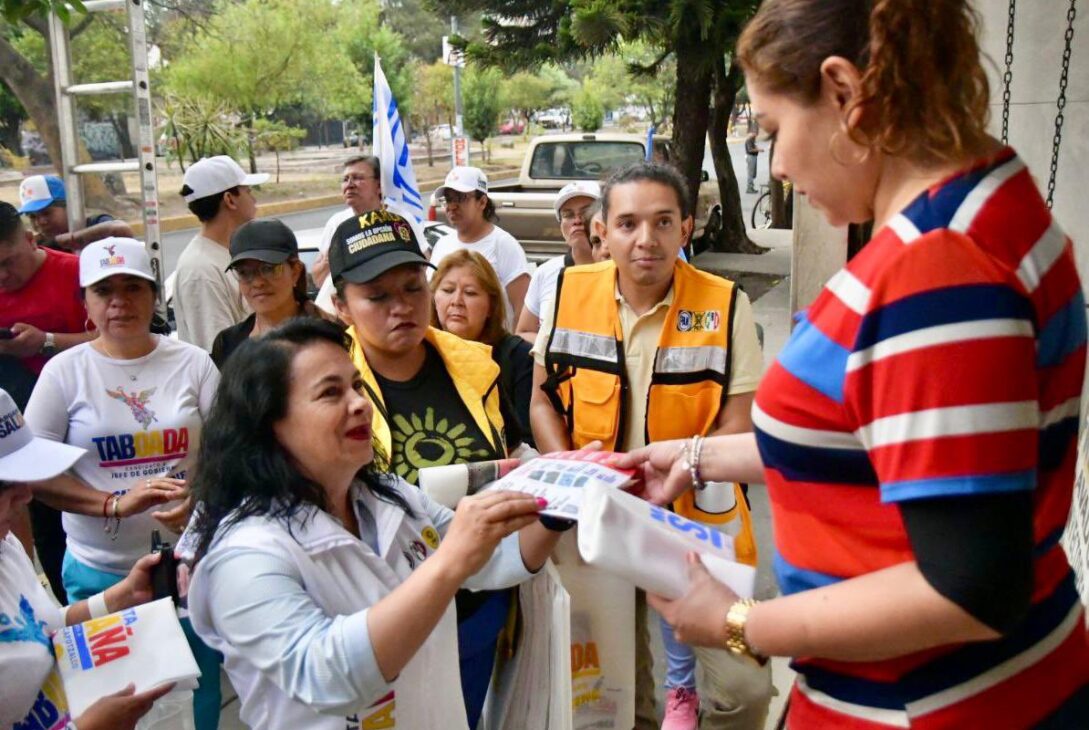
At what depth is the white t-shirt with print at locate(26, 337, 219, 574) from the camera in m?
3.23

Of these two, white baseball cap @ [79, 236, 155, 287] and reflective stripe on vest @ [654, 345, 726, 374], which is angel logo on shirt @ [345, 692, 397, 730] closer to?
reflective stripe on vest @ [654, 345, 726, 374]

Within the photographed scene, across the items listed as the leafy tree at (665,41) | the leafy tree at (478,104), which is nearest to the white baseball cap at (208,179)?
the leafy tree at (665,41)

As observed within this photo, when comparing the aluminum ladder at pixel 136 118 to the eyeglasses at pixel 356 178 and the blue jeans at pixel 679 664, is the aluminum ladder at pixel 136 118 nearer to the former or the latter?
the eyeglasses at pixel 356 178

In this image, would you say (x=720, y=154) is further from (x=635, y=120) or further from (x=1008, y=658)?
(x=635, y=120)

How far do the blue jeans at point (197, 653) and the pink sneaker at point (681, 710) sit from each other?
1.55 meters

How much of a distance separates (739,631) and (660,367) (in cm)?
180

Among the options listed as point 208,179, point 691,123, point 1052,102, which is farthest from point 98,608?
point 691,123

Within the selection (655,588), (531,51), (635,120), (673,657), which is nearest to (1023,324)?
(655,588)

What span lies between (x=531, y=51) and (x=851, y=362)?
40.1 feet

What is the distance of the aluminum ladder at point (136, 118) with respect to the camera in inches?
192

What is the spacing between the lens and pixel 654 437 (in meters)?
3.08

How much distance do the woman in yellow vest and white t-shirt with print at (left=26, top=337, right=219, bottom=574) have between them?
0.77 m

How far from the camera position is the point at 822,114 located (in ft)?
4.07

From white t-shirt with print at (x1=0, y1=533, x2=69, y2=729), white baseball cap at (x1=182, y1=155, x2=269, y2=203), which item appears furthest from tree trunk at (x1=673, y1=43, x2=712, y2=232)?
white t-shirt with print at (x1=0, y1=533, x2=69, y2=729)
